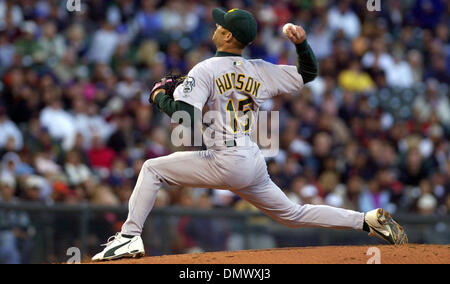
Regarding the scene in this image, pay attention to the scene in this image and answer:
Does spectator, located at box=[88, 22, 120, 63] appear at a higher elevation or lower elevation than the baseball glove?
higher

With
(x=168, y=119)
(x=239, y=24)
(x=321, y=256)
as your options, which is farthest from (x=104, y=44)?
(x=321, y=256)

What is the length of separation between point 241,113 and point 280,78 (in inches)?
15.7

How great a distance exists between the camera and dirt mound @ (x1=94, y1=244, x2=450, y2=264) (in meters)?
4.64

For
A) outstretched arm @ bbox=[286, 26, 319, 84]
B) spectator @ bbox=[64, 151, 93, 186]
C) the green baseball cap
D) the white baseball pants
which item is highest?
the green baseball cap

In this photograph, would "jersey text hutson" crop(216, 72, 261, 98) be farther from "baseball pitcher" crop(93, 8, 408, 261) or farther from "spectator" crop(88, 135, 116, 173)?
"spectator" crop(88, 135, 116, 173)

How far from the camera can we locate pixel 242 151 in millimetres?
4730

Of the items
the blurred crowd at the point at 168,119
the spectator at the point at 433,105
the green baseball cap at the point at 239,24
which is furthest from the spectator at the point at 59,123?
the spectator at the point at 433,105

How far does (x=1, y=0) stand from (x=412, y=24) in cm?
750

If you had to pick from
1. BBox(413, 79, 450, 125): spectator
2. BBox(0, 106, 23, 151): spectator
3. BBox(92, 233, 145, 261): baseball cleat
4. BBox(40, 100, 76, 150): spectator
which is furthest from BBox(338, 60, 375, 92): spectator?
BBox(92, 233, 145, 261): baseball cleat

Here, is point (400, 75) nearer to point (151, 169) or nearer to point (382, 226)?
point (382, 226)

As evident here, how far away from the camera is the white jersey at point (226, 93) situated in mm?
4621

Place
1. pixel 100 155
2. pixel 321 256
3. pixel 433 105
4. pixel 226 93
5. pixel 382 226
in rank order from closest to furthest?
pixel 226 93 → pixel 321 256 → pixel 382 226 → pixel 100 155 → pixel 433 105

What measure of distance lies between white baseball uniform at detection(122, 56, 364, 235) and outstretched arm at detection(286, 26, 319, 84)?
272 mm

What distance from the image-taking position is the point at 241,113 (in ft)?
15.7
